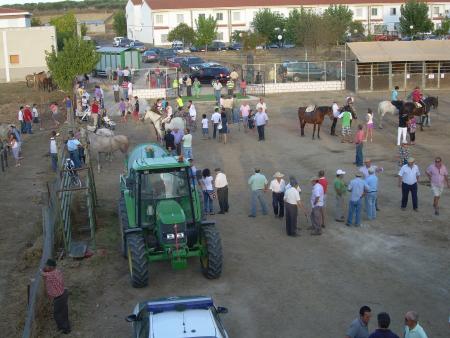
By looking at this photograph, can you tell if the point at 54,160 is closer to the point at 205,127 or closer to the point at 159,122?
the point at 159,122

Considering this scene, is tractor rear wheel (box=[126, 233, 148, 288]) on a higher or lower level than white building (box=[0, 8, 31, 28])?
lower

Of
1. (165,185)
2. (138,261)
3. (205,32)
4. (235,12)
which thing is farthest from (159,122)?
(235,12)

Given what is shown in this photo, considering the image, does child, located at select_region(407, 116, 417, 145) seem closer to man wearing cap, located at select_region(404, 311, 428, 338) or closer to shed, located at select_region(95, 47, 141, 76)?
man wearing cap, located at select_region(404, 311, 428, 338)

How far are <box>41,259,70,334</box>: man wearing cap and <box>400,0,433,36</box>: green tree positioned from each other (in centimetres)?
6071

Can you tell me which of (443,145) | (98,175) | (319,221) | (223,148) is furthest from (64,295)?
(443,145)

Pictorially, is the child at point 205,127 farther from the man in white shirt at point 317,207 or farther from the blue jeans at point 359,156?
the man in white shirt at point 317,207

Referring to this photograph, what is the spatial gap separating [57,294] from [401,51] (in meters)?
31.4

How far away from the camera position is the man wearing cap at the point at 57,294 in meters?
10.4

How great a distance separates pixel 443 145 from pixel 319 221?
36.0 ft

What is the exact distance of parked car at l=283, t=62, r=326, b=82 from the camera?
41125 millimetres

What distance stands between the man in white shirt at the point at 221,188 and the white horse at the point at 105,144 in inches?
269

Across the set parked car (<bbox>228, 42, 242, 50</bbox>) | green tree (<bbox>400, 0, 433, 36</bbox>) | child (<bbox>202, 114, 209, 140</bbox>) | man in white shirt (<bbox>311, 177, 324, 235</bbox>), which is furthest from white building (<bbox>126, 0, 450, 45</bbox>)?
man in white shirt (<bbox>311, 177, 324, 235</bbox>)

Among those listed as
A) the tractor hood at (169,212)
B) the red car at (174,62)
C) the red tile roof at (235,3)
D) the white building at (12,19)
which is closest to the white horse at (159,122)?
the tractor hood at (169,212)

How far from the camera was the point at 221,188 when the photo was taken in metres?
16.5
